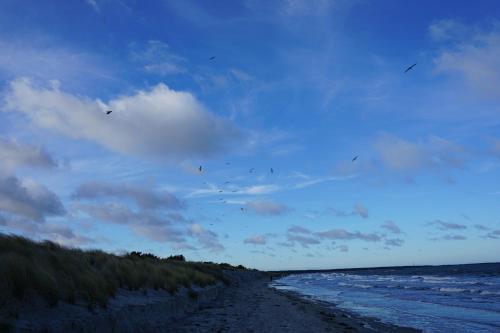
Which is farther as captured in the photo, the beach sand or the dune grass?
the beach sand

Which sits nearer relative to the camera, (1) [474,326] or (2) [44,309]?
(2) [44,309]

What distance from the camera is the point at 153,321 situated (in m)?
15.7

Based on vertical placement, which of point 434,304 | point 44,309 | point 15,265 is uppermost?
point 15,265

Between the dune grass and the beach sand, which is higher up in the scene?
the dune grass

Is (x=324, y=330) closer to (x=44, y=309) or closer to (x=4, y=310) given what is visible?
(x=44, y=309)

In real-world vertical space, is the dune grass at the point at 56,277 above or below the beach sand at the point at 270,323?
above

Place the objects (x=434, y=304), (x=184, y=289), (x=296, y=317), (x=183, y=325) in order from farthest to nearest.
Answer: (x=434, y=304) < (x=184, y=289) < (x=296, y=317) < (x=183, y=325)

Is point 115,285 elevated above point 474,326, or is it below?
above

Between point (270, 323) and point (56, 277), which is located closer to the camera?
point (56, 277)

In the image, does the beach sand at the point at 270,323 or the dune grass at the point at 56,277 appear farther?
the beach sand at the point at 270,323

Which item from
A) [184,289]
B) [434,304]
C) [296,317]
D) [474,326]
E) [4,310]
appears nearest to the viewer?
[4,310]

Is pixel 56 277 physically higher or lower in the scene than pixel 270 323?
higher

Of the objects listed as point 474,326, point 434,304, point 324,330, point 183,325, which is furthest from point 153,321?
point 434,304

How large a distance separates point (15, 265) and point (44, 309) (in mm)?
1326
